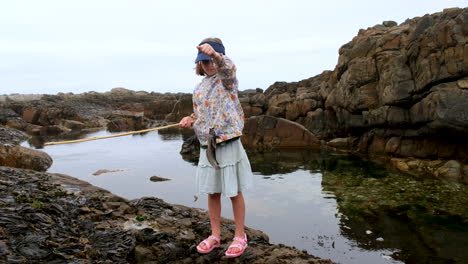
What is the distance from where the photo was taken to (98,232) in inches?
205

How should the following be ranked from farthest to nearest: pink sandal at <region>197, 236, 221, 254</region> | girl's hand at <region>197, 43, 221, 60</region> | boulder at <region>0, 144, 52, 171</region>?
boulder at <region>0, 144, 52, 171</region>, pink sandal at <region>197, 236, 221, 254</region>, girl's hand at <region>197, 43, 221, 60</region>

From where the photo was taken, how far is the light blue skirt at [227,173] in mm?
4508

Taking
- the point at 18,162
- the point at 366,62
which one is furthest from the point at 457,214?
the point at 18,162

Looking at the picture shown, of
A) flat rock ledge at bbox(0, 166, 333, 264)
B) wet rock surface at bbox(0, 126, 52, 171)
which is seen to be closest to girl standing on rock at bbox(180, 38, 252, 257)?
flat rock ledge at bbox(0, 166, 333, 264)

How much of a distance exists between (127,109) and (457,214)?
53.4 meters

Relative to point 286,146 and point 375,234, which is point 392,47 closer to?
point 286,146

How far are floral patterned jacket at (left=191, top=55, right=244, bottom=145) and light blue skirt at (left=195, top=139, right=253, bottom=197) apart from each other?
16cm

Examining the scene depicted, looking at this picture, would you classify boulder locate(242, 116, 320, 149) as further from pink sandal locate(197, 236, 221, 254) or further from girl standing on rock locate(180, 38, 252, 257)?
girl standing on rock locate(180, 38, 252, 257)

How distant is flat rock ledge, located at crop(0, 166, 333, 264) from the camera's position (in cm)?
445

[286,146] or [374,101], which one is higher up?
[374,101]

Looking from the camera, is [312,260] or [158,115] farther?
[158,115]

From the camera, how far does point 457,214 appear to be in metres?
9.70

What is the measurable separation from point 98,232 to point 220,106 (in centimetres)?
247

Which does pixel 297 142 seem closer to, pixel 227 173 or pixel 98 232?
pixel 98 232
